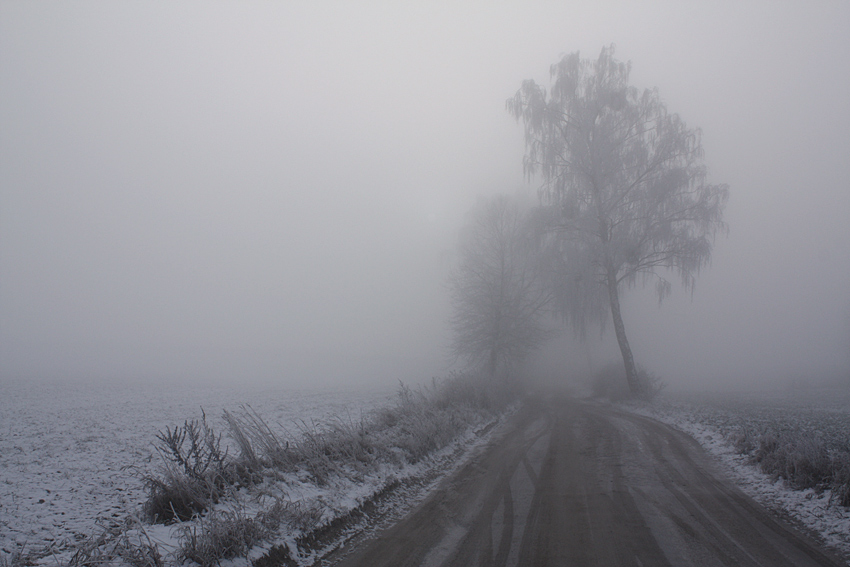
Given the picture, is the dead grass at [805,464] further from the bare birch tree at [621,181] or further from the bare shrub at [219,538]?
the bare birch tree at [621,181]

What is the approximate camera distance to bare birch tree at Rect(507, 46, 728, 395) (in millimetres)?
16562

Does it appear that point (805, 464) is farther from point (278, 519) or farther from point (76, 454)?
point (76, 454)

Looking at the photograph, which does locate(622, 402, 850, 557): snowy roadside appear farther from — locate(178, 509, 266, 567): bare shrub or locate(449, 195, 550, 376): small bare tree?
locate(449, 195, 550, 376): small bare tree

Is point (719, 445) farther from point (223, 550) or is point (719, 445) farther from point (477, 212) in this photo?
point (477, 212)

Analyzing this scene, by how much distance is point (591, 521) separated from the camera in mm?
4797

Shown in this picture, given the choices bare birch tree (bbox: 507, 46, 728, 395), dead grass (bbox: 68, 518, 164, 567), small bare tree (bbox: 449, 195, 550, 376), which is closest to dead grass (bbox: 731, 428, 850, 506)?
dead grass (bbox: 68, 518, 164, 567)

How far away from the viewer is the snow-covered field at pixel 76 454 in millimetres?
4789

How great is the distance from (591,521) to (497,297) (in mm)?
19490

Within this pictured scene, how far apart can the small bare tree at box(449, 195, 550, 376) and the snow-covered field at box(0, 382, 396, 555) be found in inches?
371

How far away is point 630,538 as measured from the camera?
4.29m

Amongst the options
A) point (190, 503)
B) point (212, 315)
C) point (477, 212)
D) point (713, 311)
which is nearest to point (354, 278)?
point (212, 315)

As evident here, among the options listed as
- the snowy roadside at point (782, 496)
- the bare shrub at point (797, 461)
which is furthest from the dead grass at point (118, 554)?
the bare shrub at point (797, 461)

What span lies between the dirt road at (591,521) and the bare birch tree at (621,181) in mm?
10812

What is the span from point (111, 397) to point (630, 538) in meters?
25.0
